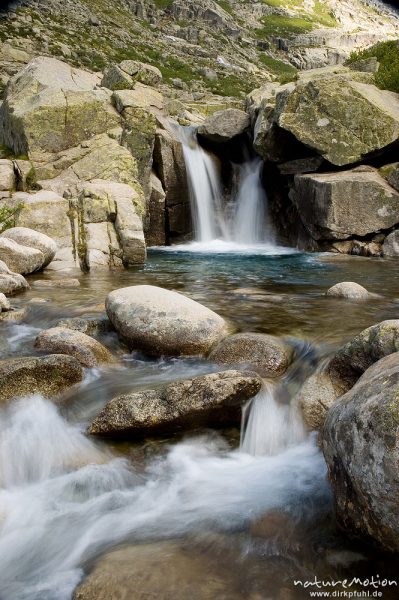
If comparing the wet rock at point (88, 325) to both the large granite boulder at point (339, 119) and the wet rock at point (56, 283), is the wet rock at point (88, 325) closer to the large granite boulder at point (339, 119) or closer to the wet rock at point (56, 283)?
the wet rock at point (56, 283)

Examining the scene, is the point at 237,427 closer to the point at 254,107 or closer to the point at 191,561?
the point at 191,561

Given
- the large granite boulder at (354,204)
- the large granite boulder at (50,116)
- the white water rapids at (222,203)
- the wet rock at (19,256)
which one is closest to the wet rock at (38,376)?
the wet rock at (19,256)

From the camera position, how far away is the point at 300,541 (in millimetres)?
4129

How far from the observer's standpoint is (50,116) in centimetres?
2294

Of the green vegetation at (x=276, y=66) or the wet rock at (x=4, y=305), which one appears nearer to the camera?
the wet rock at (x=4, y=305)

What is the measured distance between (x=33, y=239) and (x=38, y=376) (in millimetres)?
9511

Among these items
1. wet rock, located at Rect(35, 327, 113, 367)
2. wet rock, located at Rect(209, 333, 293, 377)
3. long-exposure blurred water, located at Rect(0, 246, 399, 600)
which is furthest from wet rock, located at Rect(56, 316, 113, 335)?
wet rock, located at Rect(209, 333, 293, 377)

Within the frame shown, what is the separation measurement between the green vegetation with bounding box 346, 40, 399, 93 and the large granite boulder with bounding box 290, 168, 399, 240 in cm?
625

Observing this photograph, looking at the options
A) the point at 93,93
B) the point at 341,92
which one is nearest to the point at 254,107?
the point at 341,92

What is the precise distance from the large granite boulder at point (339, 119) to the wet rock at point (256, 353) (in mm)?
16295

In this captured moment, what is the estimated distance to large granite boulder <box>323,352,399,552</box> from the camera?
3.50 meters

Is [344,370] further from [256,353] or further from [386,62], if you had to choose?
[386,62]

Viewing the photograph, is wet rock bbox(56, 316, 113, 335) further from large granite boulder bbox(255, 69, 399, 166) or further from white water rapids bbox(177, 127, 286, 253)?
white water rapids bbox(177, 127, 286, 253)

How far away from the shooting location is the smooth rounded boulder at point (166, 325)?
7.97 meters
